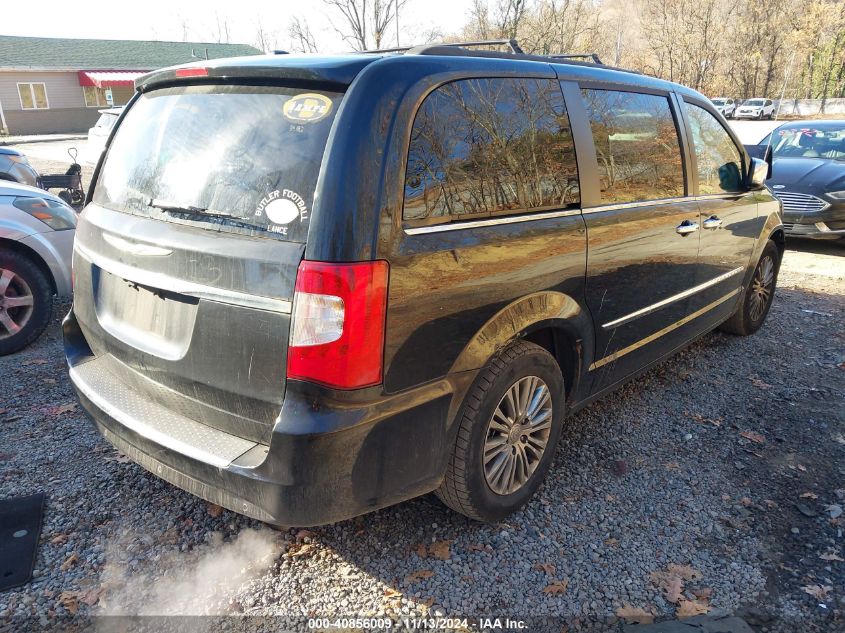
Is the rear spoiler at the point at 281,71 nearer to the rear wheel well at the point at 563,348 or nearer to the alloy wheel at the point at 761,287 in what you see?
the rear wheel well at the point at 563,348

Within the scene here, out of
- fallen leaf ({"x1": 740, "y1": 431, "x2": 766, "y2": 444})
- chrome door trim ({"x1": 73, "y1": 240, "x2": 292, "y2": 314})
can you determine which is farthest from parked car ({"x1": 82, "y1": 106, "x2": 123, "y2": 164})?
fallen leaf ({"x1": 740, "y1": 431, "x2": 766, "y2": 444})

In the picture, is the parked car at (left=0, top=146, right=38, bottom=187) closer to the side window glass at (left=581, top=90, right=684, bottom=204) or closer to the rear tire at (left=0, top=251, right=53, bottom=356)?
the rear tire at (left=0, top=251, right=53, bottom=356)

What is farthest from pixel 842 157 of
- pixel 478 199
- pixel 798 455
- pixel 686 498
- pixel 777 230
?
pixel 478 199

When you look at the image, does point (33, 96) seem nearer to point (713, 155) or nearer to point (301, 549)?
point (713, 155)

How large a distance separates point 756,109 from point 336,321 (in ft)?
173

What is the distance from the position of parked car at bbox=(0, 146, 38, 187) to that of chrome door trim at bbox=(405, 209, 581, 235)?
697 cm

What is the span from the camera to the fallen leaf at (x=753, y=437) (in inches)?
144

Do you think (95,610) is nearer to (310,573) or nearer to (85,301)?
(310,573)

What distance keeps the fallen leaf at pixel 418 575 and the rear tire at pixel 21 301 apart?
12.4 ft

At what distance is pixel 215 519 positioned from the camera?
2.82 m

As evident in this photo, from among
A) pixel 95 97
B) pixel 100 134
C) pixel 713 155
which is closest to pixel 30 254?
pixel 713 155

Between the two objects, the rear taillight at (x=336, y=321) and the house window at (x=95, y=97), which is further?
the house window at (x=95, y=97)

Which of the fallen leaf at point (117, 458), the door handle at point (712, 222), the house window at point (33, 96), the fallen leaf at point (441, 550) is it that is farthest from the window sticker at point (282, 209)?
the house window at point (33, 96)

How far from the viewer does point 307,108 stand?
2.09m
